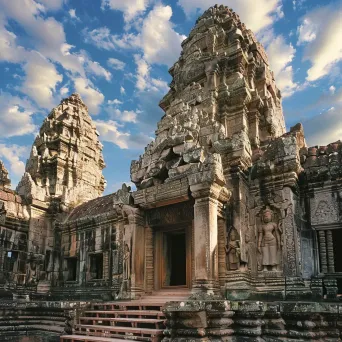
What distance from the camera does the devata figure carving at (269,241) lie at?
10.4 metres

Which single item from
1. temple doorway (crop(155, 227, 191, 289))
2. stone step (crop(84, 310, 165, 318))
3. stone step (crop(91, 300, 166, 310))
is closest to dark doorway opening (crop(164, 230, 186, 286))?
temple doorway (crop(155, 227, 191, 289))

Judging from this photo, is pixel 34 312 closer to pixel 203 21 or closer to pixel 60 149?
pixel 60 149

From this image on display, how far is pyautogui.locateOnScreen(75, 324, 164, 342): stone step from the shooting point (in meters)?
8.09

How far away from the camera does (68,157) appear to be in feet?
73.4

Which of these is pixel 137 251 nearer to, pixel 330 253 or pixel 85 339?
pixel 85 339

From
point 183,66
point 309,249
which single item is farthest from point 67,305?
point 183,66

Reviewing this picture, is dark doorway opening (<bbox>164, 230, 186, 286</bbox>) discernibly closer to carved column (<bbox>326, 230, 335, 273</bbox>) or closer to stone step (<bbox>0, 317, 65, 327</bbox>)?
stone step (<bbox>0, 317, 65, 327</bbox>)

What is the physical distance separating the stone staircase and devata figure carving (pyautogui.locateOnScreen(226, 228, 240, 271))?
1.52m

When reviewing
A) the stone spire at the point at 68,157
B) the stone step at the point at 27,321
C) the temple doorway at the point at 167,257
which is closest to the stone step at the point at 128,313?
the temple doorway at the point at 167,257

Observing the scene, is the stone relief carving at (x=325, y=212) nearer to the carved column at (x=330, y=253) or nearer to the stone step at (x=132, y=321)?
the carved column at (x=330, y=253)

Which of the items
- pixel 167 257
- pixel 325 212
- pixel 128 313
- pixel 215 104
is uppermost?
pixel 215 104

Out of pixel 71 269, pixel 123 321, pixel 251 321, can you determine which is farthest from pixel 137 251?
pixel 71 269

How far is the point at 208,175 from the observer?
32.3ft

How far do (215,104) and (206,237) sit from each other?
605 cm
